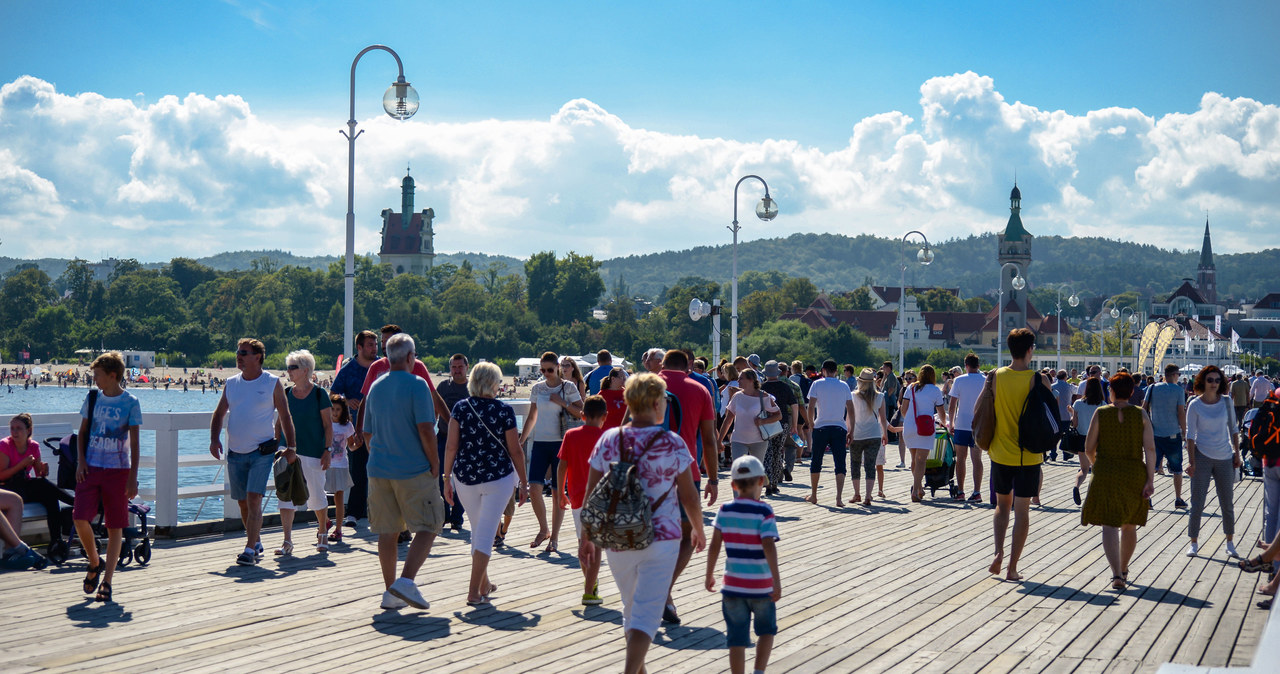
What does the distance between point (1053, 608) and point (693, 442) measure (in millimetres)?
2665

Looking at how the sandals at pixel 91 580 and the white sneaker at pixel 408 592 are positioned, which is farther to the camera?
the sandals at pixel 91 580

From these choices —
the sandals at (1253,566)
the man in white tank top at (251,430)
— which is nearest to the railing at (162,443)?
the man in white tank top at (251,430)

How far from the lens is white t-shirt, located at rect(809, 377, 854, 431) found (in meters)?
13.3

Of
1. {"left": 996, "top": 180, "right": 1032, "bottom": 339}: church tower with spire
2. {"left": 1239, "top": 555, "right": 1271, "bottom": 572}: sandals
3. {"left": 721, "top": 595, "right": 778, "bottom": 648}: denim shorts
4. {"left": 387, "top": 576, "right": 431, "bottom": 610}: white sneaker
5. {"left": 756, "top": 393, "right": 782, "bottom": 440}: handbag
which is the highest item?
{"left": 996, "top": 180, "right": 1032, "bottom": 339}: church tower with spire

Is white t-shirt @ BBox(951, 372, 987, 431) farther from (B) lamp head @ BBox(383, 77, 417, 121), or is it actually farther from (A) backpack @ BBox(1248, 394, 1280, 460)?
(B) lamp head @ BBox(383, 77, 417, 121)

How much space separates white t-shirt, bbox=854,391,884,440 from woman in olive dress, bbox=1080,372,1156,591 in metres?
5.41

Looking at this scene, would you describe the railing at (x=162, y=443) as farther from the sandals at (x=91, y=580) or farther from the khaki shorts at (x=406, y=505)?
the khaki shorts at (x=406, y=505)

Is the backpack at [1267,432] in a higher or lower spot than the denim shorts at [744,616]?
higher

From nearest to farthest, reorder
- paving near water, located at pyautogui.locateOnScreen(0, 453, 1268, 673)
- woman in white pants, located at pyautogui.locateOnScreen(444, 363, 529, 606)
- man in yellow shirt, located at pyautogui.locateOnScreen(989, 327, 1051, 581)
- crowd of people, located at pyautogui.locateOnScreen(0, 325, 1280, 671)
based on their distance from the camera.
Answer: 1. crowd of people, located at pyautogui.locateOnScreen(0, 325, 1280, 671)
2. paving near water, located at pyautogui.locateOnScreen(0, 453, 1268, 673)
3. woman in white pants, located at pyautogui.locateOnScreen(444, 363, 529, 606)
4. man in yellow shirt, located at pyautogui.locateOnScreen(989, 327, 1051, 581)

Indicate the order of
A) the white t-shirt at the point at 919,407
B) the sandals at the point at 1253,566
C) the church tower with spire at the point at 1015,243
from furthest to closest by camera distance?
the church tower with spire at the point at 1015,243 → the white t-shirt at the point at 919,407 → the sandals at the point at 1253,566

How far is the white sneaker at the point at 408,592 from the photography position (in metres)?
7.04

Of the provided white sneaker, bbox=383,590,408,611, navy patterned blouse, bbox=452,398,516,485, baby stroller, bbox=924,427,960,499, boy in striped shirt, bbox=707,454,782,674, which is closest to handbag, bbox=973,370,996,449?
navy patterned blouse, bbox=452,398,516,485

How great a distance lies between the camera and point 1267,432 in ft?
28.4

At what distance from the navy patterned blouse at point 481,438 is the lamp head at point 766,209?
19327mm
